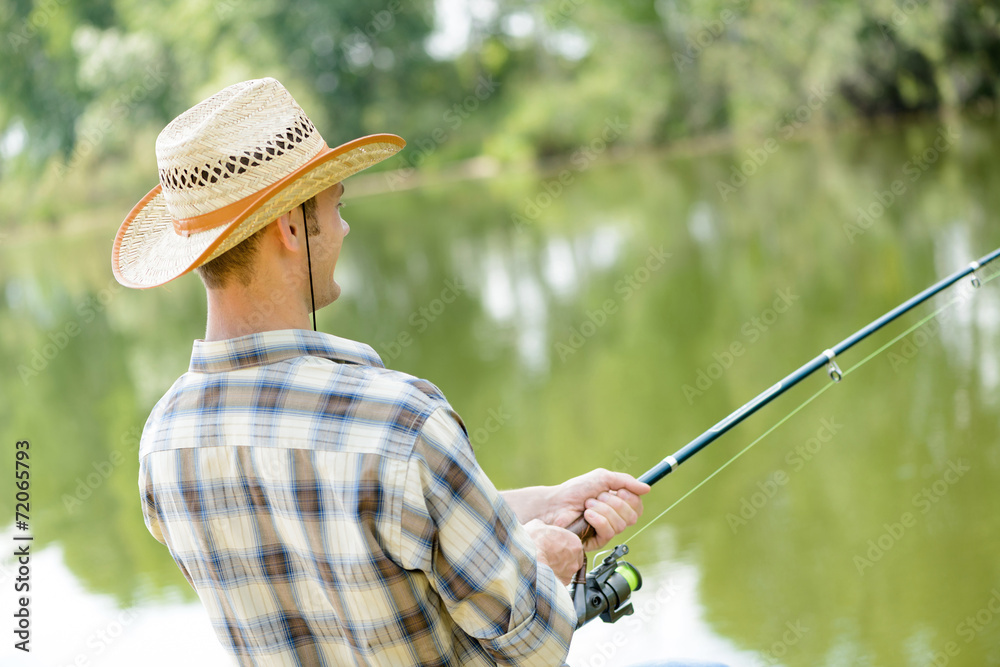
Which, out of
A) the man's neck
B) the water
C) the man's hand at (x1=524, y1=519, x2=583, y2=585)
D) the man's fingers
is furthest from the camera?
the water

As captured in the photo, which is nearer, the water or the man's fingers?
the man's fingers

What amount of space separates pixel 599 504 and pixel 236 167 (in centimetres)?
65

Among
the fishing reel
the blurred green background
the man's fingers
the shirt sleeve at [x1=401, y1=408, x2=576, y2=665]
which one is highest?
the shirt sleeve at [x1=401, y1=408, x2=576, y2=665]

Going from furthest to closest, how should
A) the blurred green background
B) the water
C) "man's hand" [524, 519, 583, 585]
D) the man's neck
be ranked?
the blurred green background → the water → "man's hand" [524, 519, 583, 585] → the man's neck

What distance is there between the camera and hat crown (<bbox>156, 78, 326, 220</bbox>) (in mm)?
1223

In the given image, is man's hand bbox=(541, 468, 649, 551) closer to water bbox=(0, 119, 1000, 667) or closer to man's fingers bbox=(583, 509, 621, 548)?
man's fingers bbox=(583, 509, 621, 548)

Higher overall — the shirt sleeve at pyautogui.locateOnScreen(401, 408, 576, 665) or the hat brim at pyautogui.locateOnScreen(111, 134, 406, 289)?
the hat brim at pyautogui.locateOnScreen(111, 134, 406, 289)

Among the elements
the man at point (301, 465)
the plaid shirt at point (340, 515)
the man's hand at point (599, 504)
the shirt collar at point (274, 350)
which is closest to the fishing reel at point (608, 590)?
the man's hand at point (599, 504)

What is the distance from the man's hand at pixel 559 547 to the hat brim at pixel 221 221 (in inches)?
19.4

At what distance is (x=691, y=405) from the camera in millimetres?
5277

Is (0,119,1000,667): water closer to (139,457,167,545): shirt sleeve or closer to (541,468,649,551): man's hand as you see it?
(541,468,649,551): man's hand

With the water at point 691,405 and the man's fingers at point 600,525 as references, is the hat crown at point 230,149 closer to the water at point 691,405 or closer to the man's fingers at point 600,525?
the man's fingers at point 600,525

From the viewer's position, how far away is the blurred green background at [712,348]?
10.9 ft

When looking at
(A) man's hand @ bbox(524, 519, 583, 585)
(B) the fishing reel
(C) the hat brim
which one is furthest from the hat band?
(B) the fishing reel
